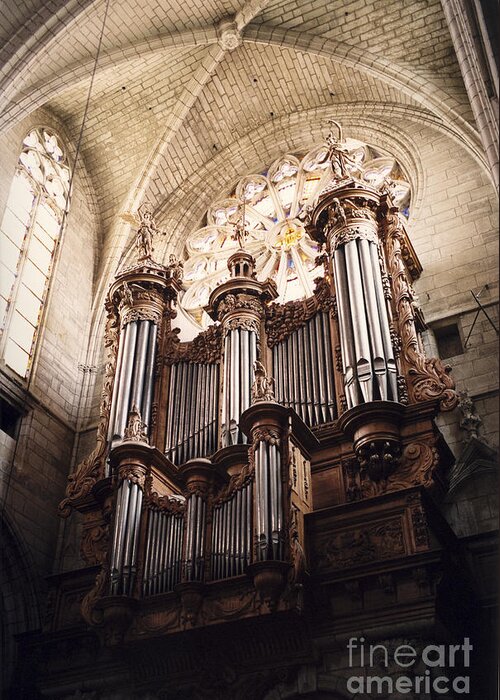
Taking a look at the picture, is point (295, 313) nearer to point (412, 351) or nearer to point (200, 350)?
point (200, 350)

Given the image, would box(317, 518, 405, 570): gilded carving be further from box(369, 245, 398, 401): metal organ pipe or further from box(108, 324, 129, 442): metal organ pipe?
box(108, 324, 129, 442): metal organ pipe

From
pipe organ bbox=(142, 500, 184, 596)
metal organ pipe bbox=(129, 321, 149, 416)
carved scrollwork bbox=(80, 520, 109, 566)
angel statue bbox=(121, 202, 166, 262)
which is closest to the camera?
pipe organ bbox=(142, 500, 184, 596)

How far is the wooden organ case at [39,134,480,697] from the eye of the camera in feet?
27.6

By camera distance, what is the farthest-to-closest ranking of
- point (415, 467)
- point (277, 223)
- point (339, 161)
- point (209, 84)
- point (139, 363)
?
point (209, 84) < point (277, 223) < point (339, 161) < point (139, 363) < point (415, 467)

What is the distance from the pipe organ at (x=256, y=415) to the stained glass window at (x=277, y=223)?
200 cm

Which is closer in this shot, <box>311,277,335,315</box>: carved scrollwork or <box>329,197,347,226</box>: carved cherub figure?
<box>311,277,335,315</box>: carved scrollwork

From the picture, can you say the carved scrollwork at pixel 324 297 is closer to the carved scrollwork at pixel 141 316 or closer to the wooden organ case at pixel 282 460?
the wooden organ case at pixel 282 460

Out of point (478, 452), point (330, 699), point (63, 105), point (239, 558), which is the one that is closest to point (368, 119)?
point (63, 105)

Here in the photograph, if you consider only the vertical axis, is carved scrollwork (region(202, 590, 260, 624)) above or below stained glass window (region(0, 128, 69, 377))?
below

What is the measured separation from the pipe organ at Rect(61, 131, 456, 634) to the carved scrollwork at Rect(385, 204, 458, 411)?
0.07ft

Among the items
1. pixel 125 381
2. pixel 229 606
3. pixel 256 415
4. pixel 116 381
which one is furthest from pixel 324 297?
pixel 229 606

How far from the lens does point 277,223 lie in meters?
15.6

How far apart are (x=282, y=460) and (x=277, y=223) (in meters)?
7.42

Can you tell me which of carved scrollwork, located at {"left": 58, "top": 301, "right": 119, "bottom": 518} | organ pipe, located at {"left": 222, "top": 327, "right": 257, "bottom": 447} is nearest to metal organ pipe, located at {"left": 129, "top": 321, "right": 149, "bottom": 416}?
carved scrollwork, located at {"left": 58, "top": 301, "right": 119, "bottom": 518}
